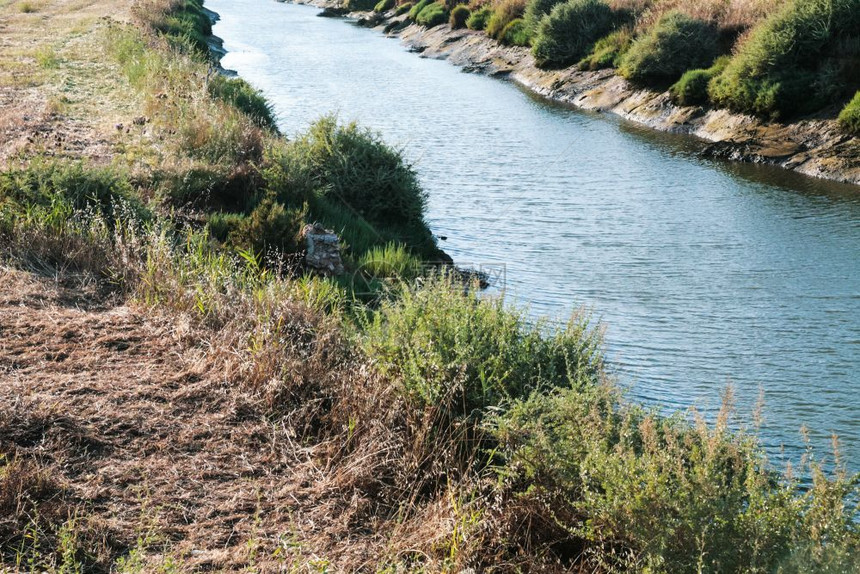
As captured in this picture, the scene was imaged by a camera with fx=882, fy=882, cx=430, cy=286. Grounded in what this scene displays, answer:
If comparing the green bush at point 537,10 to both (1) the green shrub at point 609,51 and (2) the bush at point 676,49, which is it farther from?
(2) the bush at point 676,49

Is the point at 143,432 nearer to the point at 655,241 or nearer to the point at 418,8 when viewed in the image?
the point at 655,241

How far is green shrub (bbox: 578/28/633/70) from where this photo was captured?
93.6ft

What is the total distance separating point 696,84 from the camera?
76.9ft

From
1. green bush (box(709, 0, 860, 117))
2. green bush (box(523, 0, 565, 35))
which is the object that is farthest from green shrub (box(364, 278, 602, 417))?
green bush (box(523, 0, 565, 35))

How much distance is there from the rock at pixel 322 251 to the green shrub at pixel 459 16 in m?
34.1

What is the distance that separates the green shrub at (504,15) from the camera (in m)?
37.7

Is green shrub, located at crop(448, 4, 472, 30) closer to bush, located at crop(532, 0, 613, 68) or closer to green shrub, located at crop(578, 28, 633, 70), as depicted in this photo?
bush, located at crop(532, 0, 613, 68)

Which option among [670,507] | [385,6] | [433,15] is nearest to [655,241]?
[670,507]

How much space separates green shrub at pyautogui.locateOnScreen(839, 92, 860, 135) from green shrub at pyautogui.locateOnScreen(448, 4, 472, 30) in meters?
25.9

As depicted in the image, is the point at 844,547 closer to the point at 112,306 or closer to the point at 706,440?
the point at 706,440

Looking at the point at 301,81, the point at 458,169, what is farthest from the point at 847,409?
the point at 301,81

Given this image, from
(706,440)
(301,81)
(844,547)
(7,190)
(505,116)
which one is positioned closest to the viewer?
(844,547)

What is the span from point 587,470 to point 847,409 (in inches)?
193

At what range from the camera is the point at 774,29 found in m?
21.4
